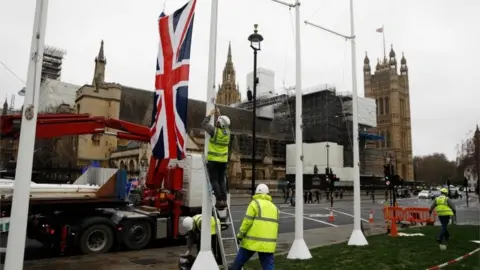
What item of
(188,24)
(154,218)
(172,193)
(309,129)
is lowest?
(154,218)

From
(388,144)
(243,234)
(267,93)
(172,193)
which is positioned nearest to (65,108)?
(267,93)

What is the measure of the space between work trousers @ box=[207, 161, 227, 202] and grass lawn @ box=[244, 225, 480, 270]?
103 inches

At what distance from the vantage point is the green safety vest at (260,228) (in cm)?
609

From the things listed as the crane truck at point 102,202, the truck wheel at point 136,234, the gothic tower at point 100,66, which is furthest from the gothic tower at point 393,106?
the truck wheel at point 136,234

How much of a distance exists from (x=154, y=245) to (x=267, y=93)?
66637 mm

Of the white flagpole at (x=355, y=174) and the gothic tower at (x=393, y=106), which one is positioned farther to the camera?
the gothic tower at (x=393, y=106)

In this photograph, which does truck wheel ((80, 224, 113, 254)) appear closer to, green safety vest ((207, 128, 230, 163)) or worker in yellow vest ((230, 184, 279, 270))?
green safety vest ((207, 128, 230, 163))

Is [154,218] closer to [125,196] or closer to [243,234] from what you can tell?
[125,196]

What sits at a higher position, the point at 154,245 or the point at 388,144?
the point at 388,144

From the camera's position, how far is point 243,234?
6.20 meters

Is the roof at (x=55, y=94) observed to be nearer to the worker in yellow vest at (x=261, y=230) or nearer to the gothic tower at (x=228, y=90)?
the gothic tower at (x=228, y=90)

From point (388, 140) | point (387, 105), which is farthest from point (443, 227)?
point (387, 105)

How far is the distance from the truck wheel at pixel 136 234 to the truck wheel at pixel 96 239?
0.53m

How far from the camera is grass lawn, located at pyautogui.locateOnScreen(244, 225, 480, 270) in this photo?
9086 mm
